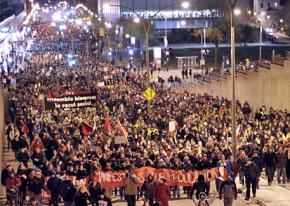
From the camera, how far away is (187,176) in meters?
20.7

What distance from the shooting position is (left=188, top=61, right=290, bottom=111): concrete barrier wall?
119ft

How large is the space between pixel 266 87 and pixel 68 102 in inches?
490

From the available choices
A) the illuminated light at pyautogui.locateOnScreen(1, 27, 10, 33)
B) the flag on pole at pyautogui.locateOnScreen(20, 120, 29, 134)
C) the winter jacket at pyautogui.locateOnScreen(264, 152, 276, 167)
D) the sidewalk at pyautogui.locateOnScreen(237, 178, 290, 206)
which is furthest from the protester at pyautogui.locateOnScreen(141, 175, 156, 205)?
the illuminated light at pyautogui.locateOnScreen(1, 27, 10, 33)

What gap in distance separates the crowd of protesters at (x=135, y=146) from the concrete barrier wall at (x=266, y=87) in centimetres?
204

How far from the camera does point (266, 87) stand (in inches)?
1523

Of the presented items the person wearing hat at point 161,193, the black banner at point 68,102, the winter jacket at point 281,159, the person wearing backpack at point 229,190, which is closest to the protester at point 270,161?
the winter jacket at point 281,159

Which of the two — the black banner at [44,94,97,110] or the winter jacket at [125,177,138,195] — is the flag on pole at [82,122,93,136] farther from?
the winter jacket at [125,177,138,195]

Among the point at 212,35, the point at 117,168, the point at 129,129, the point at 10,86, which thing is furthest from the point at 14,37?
the point at 117,168

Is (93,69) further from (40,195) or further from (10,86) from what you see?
(40,195)

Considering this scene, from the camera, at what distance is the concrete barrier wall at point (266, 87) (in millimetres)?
36219

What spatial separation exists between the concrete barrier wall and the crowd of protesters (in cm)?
204

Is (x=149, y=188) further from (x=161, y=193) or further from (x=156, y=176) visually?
(x=156, y=176)

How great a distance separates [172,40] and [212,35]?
83.0 ft

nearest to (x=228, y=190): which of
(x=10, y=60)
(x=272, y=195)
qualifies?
(x=272, y=195)
